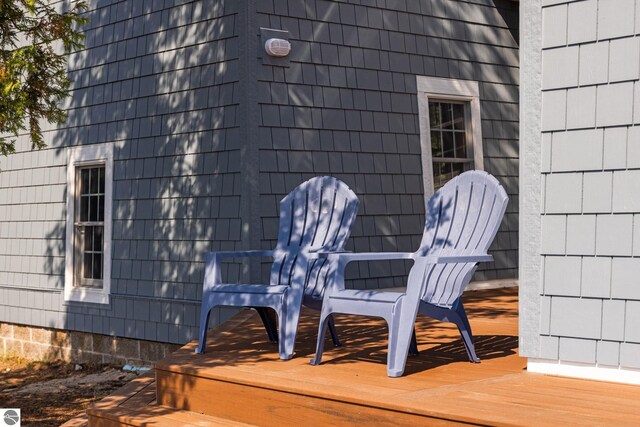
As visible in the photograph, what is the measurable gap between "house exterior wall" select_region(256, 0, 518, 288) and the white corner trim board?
3.32 m

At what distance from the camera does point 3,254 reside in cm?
1058

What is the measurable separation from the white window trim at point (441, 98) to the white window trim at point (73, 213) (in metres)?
2.88

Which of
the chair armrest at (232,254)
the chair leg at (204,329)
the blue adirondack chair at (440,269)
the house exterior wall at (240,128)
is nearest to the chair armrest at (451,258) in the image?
the blue adirondack chair at (440,269)

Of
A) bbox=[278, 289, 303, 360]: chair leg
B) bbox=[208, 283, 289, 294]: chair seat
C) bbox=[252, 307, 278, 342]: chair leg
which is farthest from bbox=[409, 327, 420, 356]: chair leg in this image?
bbox=[252, 307, 278, 342]: chair leg

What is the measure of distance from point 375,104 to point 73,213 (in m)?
3.20

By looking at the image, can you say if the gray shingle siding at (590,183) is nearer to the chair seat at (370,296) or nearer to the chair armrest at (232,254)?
the chair seat at (370,296)

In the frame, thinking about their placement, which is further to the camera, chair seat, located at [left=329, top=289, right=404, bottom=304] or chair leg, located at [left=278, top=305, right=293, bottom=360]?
chair leg, located at [left=278, top=305, right=293, bottom=360]

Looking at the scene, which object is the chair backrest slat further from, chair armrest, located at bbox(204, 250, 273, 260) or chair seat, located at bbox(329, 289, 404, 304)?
chair seat, located at bbox(329, 289, 404, 304)

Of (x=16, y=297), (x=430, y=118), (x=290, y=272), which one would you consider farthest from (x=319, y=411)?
(x=16, y=297)

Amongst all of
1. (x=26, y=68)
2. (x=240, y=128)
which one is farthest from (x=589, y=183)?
(x=26, y=68)

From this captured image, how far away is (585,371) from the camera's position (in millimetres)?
4566

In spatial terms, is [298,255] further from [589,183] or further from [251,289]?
[589,183]

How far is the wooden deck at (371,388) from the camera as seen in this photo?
12.8 feet

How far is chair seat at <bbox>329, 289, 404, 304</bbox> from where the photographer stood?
479 centimetres
